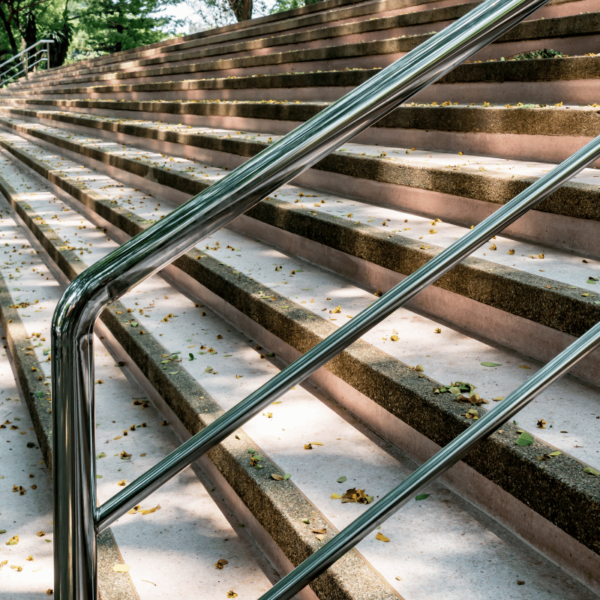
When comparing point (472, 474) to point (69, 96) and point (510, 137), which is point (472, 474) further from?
point (69, 96)

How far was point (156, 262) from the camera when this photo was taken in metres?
0.83

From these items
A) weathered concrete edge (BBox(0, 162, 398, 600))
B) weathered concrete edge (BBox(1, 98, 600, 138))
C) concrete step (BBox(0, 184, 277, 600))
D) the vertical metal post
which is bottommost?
concrete step (BBox(0, 184, 277, 600))

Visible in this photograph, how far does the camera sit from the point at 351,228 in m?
2.79

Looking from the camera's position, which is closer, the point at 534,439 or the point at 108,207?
the point at 534,439

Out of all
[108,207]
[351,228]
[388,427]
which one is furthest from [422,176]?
[108,207]

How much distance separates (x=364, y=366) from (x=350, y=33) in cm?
→ 576

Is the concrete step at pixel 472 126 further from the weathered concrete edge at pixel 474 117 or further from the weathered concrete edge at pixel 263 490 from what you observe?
the weathered concrete edge at pixel 263 490

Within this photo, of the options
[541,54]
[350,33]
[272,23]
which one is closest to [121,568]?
[541,54]

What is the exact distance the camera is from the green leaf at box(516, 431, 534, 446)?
1.46 meters

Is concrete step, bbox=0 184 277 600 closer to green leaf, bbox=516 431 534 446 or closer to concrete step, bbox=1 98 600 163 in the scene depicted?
green leaf, bbox=516 431 534 446

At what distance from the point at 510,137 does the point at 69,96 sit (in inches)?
473

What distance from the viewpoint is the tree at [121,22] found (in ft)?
81.7

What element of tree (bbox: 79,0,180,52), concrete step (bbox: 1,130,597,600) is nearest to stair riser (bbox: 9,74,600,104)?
concrete step (bbox: 1,130,597,600)

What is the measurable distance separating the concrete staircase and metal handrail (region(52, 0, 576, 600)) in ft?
2.30
